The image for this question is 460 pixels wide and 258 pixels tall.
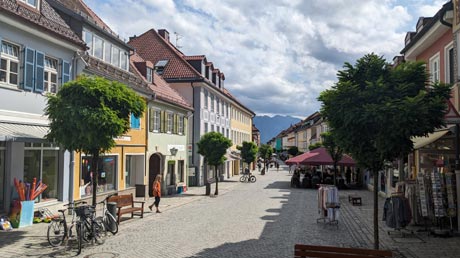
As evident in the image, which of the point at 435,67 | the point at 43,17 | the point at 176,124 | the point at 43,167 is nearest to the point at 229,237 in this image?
the point at 43,167

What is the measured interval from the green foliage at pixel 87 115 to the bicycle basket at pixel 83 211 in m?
1.70

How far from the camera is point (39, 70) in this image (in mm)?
13688

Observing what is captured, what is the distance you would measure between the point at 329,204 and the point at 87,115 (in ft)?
26.4

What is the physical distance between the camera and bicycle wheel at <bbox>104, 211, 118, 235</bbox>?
38.5ft

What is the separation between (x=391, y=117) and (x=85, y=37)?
13585 millimetres

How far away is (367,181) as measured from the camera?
30531 mm

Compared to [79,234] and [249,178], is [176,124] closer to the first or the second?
[249,178]

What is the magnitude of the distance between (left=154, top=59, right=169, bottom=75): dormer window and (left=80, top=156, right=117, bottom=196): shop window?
15626 mm

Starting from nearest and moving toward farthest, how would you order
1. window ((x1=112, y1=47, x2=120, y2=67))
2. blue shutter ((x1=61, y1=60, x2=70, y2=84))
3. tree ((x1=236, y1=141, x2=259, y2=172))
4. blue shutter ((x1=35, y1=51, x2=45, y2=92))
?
blue shutter ((x1=35, y1=51, x2=45, y2=92)) → blue shutter ((x1=61, y1=60, x2=70, y2=84)) → window ((x1=112, y1=47, x2=120, y2=67)) → tree ((x1=236, y1=141, x2=259, y2=172))

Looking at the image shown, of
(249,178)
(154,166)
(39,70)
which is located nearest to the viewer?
(39,70)

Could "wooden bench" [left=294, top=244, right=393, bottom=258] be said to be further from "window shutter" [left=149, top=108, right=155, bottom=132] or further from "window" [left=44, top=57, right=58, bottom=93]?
"window shutter" [left=149, top=108, right=155, bottom=132]

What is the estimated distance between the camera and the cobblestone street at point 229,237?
9688 millimetres

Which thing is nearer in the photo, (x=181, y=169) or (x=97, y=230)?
(x=97, y=230)

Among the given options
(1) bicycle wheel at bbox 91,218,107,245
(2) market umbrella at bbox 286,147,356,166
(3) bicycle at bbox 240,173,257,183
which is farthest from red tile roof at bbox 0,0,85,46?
(3) bicycle at bbox 240,173,257,183
